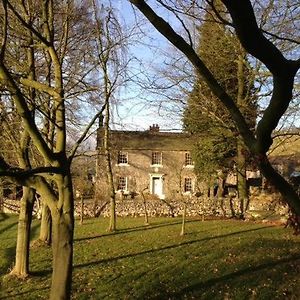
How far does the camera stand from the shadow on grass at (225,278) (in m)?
9.70

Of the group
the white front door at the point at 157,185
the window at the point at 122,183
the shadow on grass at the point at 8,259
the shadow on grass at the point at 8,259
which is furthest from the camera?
the white front door at the point at 157,185

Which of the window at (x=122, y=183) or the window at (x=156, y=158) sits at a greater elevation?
the window at (x=156, y=158)

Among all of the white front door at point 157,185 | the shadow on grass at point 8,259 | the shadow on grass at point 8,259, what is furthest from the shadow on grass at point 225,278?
the white front door at point 157,185

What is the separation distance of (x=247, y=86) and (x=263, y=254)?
15.4 meters

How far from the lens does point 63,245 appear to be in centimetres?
761

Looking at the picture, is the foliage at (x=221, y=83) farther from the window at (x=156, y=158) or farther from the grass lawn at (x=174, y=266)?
the window at (x=156, y=158)

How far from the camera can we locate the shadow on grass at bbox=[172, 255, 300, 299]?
9.70 meters

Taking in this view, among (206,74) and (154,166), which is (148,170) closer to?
(154,166)

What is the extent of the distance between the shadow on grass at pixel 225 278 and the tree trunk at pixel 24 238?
4373 millimetres

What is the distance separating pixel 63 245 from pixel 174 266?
5.49m

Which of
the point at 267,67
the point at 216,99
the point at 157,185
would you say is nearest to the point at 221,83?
the point at 216,99

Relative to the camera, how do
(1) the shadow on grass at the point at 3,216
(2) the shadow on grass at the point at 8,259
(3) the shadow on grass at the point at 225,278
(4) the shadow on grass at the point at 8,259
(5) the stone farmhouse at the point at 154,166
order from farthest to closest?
(5) the stone farmhouse at the point at 154,166 → (1) the shadow on grass at the point at 3,216 → (4) the shadow on grass at the point at 8,259 → (2) the shadow on grass at the point at 8,259 → (3) the shadow on grass at the point at 225,278

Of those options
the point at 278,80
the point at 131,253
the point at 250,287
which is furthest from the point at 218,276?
the point at 278,80

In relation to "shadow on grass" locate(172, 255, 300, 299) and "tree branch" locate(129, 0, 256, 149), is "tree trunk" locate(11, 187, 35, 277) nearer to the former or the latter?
"shadow on grass" locate(172, 255, 300, 299)
